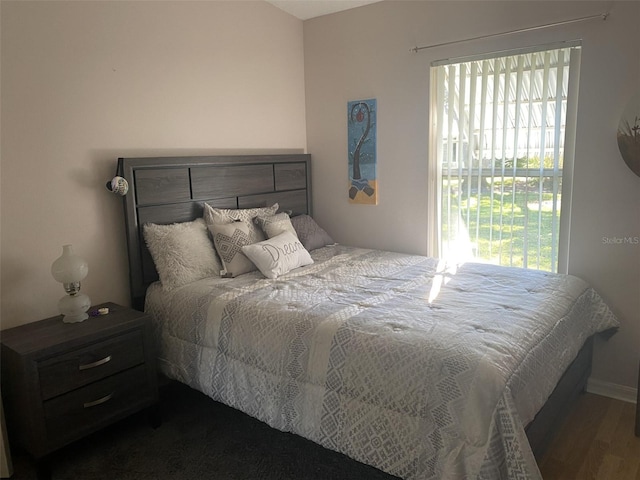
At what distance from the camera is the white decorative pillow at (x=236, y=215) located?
295 cm

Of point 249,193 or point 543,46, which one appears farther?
point 249,193

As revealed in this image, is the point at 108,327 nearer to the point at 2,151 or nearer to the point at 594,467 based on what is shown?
the point at 2,151

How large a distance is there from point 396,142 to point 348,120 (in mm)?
442

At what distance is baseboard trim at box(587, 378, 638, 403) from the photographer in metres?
2.67

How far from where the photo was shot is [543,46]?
2.73m

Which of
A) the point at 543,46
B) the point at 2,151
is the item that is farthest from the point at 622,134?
the point at 2,151

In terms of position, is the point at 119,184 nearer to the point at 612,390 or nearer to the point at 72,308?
the point at 72,308

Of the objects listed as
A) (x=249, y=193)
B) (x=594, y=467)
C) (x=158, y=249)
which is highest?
(x=249, y=193)

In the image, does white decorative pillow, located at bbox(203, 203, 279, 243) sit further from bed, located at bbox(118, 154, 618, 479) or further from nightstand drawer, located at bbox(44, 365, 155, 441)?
nightstand drawer, located at bbox(44, 365, 155, 441)

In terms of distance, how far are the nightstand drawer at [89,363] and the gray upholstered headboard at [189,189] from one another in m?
0.50

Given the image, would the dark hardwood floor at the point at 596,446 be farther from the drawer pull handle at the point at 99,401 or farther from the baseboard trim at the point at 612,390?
the drawer pull handle at the point at 99,401

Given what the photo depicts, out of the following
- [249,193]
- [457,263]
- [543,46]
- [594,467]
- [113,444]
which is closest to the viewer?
[594,467]

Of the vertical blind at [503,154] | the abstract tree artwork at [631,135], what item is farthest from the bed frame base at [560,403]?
the abstract tree artwork at [631,135]

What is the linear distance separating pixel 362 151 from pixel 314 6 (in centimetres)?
110
